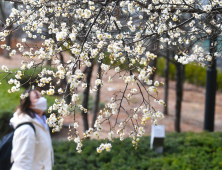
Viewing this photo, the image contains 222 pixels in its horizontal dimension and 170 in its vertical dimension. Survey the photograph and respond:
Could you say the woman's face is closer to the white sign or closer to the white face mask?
the white face mask

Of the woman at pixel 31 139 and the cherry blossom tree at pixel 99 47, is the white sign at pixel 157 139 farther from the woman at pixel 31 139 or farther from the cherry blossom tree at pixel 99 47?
the woman at pixel 31 139

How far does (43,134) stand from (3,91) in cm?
655

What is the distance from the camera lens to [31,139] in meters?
2.67

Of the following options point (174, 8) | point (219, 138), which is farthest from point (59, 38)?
point (219, 138)

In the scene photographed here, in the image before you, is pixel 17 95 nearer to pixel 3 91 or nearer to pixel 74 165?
pixel 3 91

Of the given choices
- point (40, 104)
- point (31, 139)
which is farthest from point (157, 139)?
point (31, 139)

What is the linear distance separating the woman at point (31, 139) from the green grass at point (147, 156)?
141 cm

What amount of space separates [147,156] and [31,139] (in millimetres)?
2707

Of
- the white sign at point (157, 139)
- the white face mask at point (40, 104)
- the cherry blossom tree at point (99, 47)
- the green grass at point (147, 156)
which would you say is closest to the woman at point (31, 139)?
the white face mask at point (40, 104)

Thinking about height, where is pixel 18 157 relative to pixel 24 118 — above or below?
below

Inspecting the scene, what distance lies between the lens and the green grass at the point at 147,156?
424 cm

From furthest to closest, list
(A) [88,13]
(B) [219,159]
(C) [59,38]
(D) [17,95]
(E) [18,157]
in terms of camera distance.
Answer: (D) [17,95] → (B) [219,159] → (E) [18,157] → (A) [88,13] → (C) [59,38]

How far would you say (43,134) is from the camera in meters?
2.94

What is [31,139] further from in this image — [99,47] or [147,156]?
[147,156]
